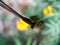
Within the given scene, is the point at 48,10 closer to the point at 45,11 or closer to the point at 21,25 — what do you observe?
the point at 45,11

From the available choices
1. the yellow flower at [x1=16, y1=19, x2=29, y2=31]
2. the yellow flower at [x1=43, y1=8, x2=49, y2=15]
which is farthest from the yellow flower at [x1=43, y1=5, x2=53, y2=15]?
the yellow flower at [x1=16, y1=19, x2=29, y2=31]

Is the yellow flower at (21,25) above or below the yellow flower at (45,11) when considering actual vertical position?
below

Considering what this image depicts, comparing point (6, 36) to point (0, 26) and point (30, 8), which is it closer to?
point (0, 26)

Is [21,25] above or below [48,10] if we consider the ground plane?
below

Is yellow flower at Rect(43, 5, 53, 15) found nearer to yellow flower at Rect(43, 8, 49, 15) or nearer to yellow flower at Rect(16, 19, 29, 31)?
yellow flower at Rect(43, 8, 49, 15)

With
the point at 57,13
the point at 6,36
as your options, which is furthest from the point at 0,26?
the point at 57,13

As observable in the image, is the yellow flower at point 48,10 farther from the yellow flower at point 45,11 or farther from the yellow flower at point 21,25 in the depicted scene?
the yellow flower at point 21,25

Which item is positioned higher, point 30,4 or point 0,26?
point 30,4

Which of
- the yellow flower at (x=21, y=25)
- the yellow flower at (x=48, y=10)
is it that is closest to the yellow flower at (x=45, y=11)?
the yellow flower at (x=48, y=10)

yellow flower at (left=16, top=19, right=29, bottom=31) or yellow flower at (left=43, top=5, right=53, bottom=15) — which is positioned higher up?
yellow flower at (left=43, top=5, right=53, bottom=15)

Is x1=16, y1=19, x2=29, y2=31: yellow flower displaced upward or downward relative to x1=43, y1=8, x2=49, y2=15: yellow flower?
downward

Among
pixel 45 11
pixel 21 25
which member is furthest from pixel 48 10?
pixel 21 25
